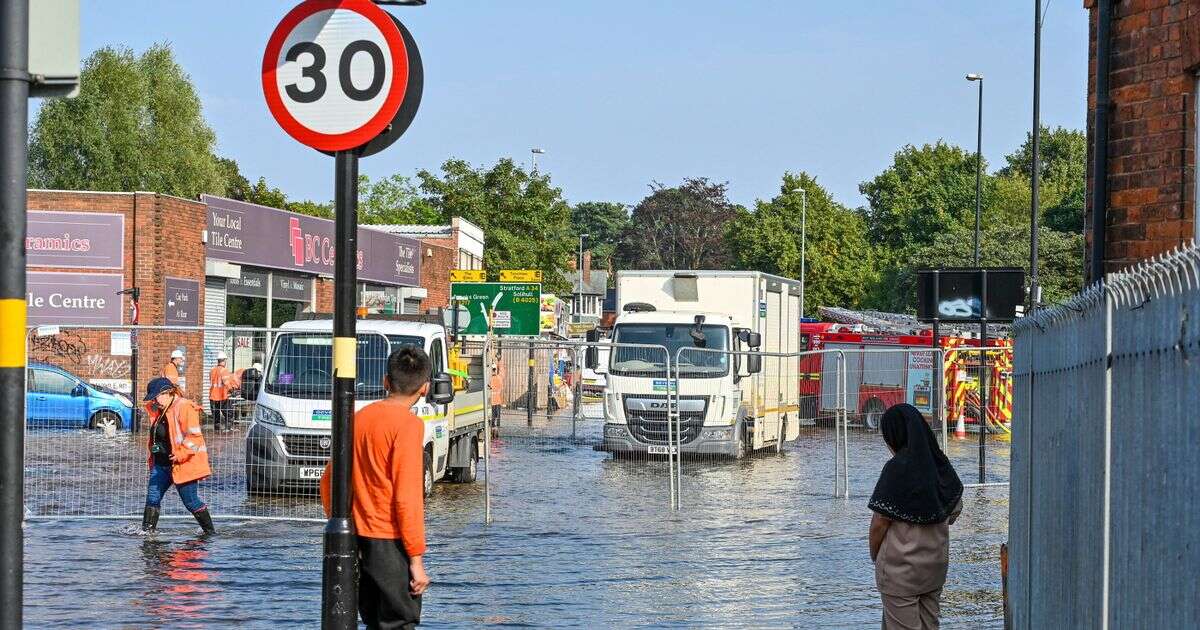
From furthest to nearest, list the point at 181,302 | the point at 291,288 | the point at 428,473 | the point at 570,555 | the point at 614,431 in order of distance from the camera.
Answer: the point at 291,288 < the point at 181,302 < the point at 614,431 < the point at 428,473 < the point at 570,555

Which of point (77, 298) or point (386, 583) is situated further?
point (77, 298)

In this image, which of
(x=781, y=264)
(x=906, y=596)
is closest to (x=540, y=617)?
(x=906, y=596)

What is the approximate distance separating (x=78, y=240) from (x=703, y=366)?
17.6m

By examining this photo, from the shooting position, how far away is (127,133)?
6109 cm

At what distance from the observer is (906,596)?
743 cm

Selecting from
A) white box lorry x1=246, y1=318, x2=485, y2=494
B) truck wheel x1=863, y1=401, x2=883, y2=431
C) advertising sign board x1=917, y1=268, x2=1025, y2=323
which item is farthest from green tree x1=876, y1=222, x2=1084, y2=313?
white box lorry x1=246, y1=318, x2=485, y2=494

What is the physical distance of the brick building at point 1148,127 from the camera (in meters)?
8.70

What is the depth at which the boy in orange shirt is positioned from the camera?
647cm

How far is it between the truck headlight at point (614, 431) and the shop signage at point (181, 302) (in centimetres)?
1686

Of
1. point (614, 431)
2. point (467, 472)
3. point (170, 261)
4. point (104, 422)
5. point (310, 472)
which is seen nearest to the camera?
point (104, 422)

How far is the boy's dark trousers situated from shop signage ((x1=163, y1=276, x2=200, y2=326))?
28441mm

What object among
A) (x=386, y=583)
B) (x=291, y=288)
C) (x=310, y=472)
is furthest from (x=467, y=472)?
(x=291, y=288)

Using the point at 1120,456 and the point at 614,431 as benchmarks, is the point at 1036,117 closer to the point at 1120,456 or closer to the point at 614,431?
the point at 614,431

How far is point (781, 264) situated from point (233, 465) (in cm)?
7369
